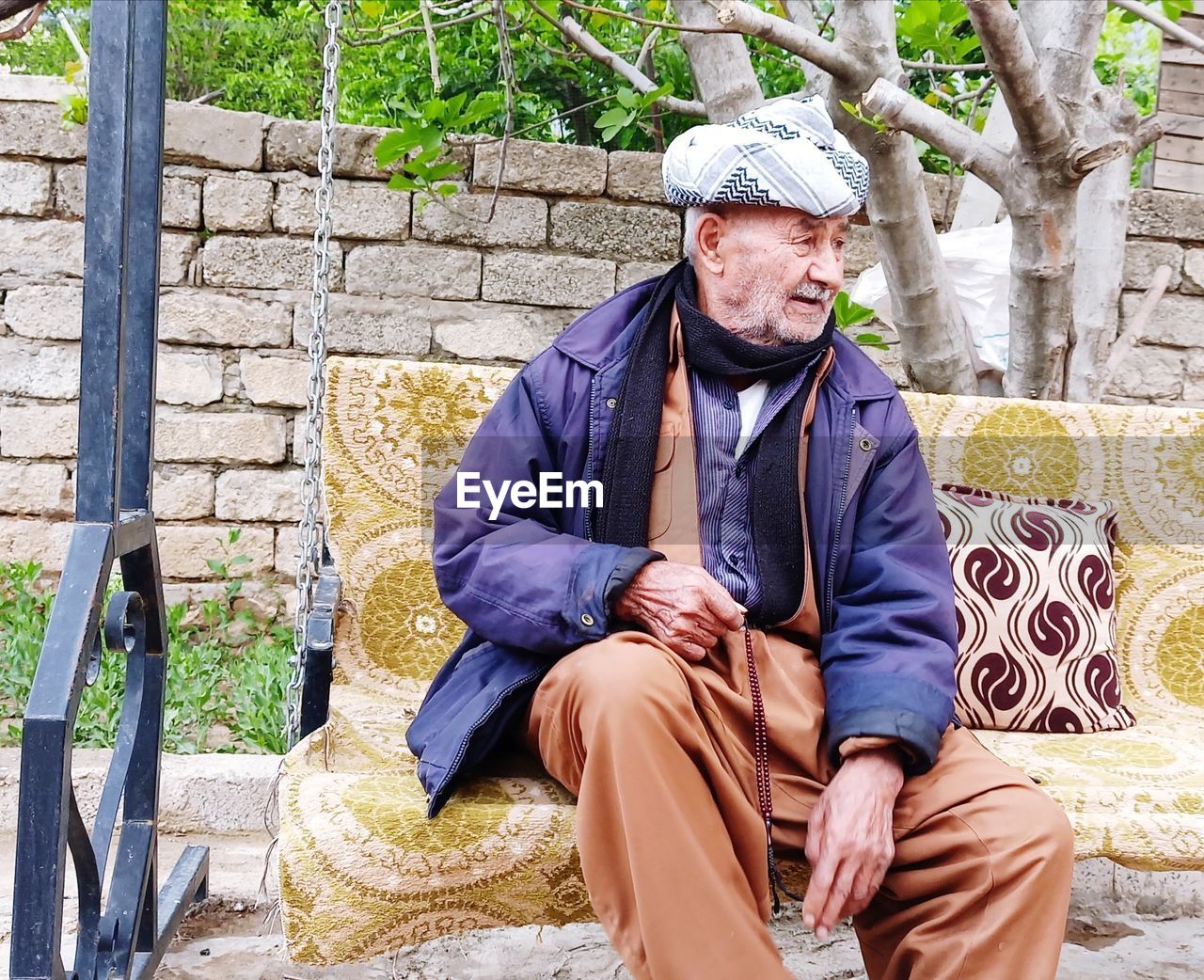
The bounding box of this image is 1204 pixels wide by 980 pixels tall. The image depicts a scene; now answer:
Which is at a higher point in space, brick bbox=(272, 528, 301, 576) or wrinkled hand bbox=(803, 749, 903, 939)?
wrinkled hand bbox=(803, 749, 903, 939)

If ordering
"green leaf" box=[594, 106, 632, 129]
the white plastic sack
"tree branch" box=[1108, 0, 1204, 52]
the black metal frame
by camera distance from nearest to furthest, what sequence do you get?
the black metal frame → "tree branch" box=[1108, 0, 1204, 52] → "green leaf" box=[594, 106, 632, 129] → the white plastic sack

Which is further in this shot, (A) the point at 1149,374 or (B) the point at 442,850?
(A) the point at 1149,374

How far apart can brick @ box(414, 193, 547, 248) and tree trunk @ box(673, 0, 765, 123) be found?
97cm

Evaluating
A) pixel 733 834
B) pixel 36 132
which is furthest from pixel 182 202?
pixel 733 834

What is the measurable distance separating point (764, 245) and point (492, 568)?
32.7 inches

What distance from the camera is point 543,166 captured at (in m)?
4.16

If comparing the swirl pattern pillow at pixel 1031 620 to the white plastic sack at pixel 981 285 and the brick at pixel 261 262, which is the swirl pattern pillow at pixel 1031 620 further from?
the brick at pixel 261 262

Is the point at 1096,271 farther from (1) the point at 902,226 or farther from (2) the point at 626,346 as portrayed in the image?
(2) the point at 626,346

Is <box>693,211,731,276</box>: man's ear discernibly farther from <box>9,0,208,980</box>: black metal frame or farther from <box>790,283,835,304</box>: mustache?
<box>9,0,208,980</box>: black metal frame

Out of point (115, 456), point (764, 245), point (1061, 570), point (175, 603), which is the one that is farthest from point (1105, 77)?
point (115, 456)

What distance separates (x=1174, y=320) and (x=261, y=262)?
12.1 feet

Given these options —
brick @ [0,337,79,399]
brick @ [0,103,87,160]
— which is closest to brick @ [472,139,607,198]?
brick @ [0,103,87,160]

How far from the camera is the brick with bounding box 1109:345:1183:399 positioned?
4484mm

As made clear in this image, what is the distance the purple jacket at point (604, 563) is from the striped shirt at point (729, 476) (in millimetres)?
116
